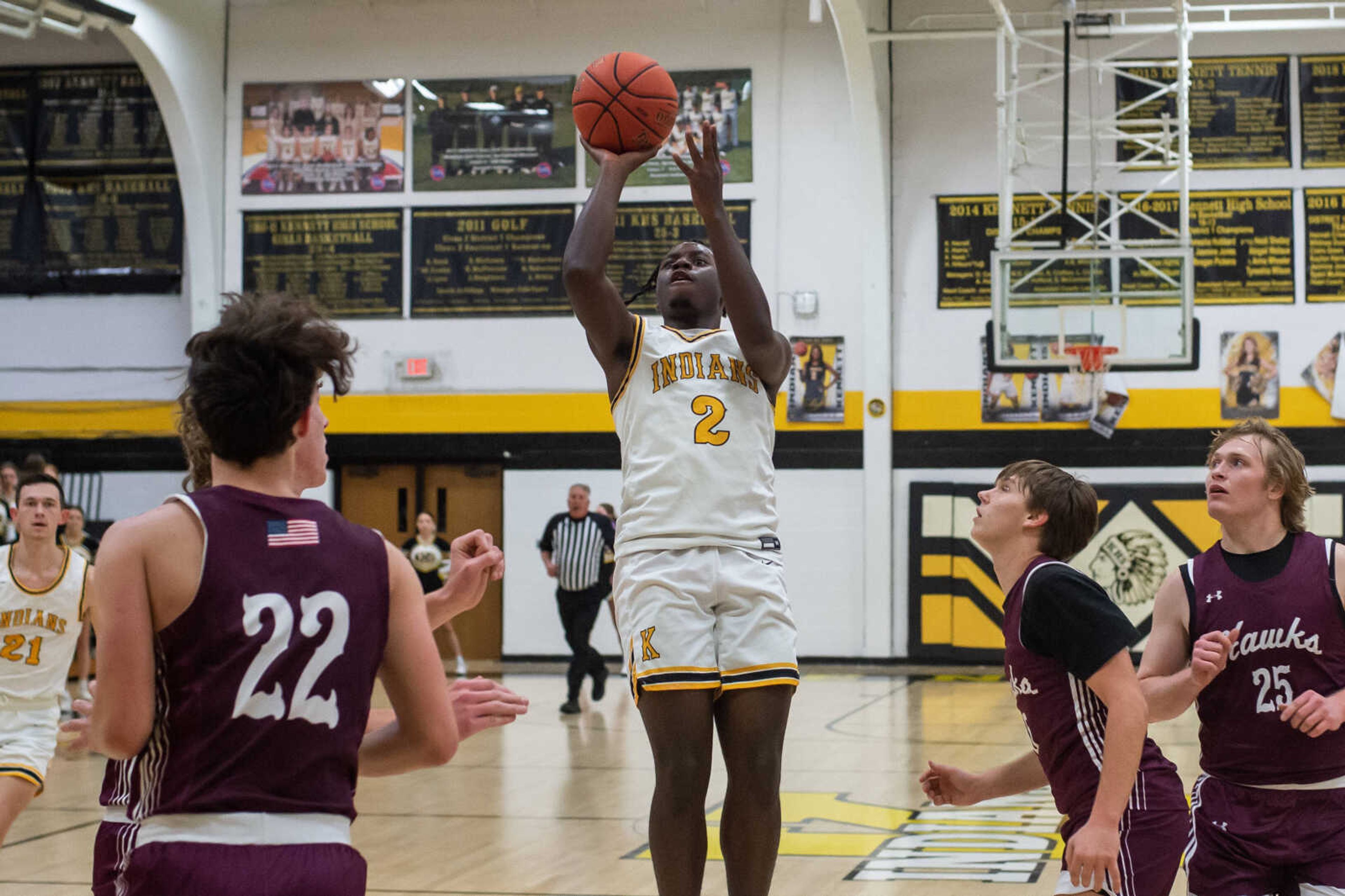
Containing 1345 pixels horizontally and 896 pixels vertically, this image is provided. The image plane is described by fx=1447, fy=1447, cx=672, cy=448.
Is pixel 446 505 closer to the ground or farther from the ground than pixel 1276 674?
closer to the ground

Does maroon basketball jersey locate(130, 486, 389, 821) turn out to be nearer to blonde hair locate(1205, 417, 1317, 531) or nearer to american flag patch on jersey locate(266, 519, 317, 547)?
american flag patch on jersey locate(266, 519, 317, 547)

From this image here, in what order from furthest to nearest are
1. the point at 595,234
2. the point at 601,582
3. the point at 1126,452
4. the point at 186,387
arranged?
the point at 1126,452
the point at 601,582
the point at 595,234
the point at 186,387

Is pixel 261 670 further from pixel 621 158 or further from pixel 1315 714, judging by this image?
pixel 1315 714

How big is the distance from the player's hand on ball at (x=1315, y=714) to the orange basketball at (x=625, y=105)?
2077 millimetres

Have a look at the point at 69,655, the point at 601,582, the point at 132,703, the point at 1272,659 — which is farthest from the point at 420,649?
the point at 601,582

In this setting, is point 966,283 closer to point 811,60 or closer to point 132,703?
point 811,60

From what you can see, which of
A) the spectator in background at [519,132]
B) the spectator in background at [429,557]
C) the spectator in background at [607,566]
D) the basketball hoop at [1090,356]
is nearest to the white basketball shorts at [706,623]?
the spectator in background at [607,566]

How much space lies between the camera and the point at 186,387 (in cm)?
218

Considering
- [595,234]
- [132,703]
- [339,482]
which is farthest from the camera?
[339,482]

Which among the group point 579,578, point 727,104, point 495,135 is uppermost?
point 727,104

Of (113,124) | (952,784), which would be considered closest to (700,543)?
(952,784)

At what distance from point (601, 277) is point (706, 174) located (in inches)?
14.8

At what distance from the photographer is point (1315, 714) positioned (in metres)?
3.26

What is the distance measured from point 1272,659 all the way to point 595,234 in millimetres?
1937
